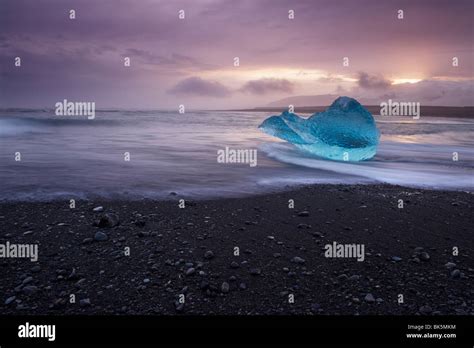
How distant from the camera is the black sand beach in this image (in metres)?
2.82

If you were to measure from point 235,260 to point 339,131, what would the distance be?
299 inches

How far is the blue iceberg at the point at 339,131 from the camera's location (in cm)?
968

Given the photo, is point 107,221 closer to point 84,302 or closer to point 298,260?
point 84,302

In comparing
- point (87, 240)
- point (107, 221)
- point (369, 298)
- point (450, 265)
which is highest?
point (107, 221)

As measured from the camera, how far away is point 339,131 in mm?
10031

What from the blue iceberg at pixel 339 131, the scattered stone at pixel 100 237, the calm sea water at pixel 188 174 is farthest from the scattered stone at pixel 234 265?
the blue iceberg at pixel 339 131

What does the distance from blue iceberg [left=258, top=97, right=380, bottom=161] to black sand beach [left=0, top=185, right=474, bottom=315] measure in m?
4.65

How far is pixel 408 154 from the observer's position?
11789 millimetres

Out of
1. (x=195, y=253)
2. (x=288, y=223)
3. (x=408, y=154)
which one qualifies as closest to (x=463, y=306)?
(x=288, y=223)

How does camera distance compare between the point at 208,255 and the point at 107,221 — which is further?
the point at 107,221

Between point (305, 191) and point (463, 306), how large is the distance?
11.1 ft

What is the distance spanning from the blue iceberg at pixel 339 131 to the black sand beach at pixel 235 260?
15.2 feet

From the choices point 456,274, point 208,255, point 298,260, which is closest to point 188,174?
point 208,255

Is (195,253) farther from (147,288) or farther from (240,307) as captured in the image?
Answer: (240,307)
